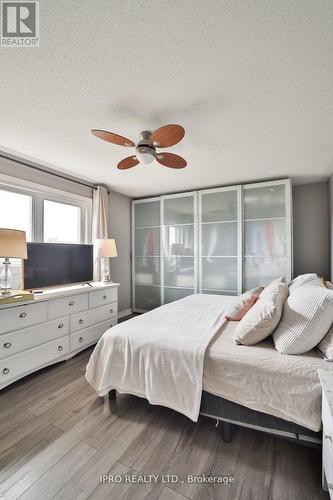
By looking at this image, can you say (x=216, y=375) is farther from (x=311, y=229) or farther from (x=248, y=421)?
(x=311, y=229)

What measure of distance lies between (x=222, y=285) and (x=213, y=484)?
296 cm

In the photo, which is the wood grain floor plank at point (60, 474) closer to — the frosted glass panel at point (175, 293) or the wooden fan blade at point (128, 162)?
the wooden fan blade at point (128, 162)

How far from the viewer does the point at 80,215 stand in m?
3.84

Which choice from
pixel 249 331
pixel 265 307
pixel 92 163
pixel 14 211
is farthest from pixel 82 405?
pixel 92 163

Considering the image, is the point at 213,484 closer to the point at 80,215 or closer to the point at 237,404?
A: the point at 237,404

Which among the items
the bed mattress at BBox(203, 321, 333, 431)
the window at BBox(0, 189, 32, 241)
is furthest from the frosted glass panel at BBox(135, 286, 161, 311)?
the bed mattress at BBox(203, 321, 333, 431)

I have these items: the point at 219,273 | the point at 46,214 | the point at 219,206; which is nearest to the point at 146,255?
the point at 219,273

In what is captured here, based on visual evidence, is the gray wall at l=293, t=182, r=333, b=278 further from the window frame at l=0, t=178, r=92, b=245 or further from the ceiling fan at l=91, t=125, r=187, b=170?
the window frame at l=0, t=178, r=92, b=245

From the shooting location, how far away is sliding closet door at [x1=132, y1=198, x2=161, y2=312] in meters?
4.64

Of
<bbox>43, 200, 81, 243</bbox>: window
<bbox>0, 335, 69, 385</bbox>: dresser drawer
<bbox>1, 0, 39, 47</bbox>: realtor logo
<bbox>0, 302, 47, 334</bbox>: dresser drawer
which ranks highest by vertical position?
<bbox>1, 0, 39, 47</bbox>: realtor logo

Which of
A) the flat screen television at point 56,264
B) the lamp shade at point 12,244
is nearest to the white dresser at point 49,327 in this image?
the flat screen television at point 56,264

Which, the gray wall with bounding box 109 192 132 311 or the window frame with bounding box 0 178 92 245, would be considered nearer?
the window frame with bounding box 0 178 92 245

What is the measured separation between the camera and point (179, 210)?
4395 mm

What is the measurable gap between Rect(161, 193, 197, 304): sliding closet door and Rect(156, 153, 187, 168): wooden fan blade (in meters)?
2.01
